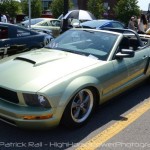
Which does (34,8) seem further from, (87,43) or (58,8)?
(87,43)

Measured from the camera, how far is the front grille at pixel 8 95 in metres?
3.54

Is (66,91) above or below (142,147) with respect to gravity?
above

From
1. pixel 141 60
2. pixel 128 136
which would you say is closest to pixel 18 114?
pixel 128 136

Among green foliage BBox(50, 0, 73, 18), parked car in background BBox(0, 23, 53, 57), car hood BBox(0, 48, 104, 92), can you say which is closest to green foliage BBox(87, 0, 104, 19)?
green foliage BBox(50, 0, 73, 18)

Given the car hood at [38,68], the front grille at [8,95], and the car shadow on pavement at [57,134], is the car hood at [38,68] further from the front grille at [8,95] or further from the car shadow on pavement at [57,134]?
the car shadow on pavement at [57,134]

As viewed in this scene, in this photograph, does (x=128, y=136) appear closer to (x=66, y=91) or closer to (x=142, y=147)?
(x=142, y=147)

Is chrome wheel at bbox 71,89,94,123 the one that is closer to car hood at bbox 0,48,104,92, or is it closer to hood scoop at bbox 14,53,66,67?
car hood at bbox 0,48,104,92

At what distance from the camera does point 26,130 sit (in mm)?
3848

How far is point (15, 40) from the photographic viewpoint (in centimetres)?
711

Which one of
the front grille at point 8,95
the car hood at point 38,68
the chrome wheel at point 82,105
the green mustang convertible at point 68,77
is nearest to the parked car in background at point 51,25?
the green mustang convertible at point 68,77

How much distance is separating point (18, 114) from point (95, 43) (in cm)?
203

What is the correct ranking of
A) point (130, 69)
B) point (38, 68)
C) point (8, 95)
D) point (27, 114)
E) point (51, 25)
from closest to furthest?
point (27, 114) < point (8, 95) < point (38, 68) < point (130, 69) < point (51, 25)

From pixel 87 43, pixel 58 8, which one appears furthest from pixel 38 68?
pixel 58 8

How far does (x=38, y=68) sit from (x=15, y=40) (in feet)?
10.9
